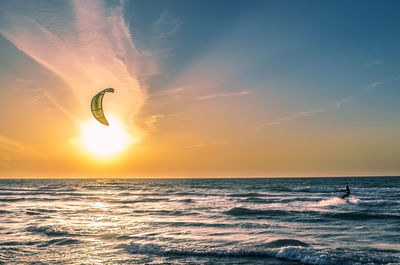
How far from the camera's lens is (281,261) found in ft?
30.0

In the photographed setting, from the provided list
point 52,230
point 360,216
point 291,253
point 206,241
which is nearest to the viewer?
point 291,253

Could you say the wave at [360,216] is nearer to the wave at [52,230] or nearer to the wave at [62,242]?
the wave at [62,242]

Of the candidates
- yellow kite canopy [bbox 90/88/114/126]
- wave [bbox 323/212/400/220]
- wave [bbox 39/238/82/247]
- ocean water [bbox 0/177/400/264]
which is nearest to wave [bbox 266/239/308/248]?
ocean water [bbox 0/177/400/264]

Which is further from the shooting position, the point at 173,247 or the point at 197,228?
the point at 197,228

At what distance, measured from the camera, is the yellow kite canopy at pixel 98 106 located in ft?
56.4

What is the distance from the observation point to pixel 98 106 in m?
17.3

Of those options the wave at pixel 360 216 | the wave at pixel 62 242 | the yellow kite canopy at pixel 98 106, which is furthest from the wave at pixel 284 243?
the yellow kite canopy at pixel 98 106

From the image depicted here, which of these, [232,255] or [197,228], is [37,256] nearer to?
[232,255]

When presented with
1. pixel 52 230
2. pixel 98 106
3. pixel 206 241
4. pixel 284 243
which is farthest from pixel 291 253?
pixel 98 106

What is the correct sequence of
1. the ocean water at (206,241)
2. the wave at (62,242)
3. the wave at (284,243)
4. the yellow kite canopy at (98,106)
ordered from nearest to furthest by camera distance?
the ocean water at (206,241) → the wave at (284,243) → the wave at (62,242) → the yellow kite canopy at (98,106)

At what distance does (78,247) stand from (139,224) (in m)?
5.44

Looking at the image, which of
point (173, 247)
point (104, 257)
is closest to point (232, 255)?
point (173, 247)

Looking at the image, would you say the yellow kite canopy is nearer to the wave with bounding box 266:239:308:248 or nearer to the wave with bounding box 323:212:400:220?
the wave with bounding box 266:239:308:248

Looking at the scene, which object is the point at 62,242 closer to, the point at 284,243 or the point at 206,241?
the point at 206,241
